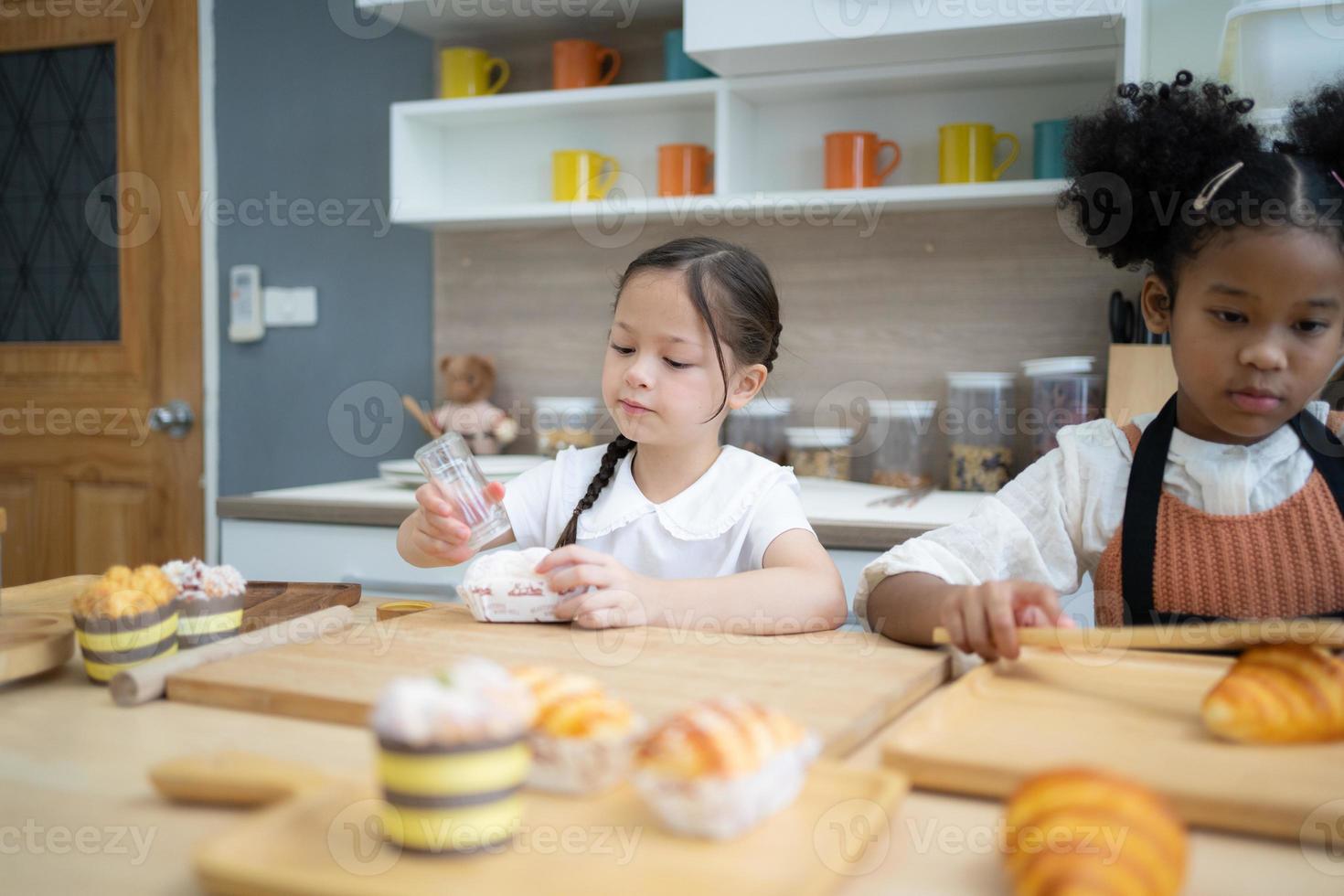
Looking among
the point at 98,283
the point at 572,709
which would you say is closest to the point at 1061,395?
the point at 572,709

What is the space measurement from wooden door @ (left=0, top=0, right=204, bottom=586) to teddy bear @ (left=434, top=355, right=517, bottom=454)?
2.58ft

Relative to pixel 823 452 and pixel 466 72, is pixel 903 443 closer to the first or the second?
pixel 823 452

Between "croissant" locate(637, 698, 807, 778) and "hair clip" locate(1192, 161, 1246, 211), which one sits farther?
"hair clip" locate(1192, 161, 1246, 211)

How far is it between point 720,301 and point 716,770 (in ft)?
2.91

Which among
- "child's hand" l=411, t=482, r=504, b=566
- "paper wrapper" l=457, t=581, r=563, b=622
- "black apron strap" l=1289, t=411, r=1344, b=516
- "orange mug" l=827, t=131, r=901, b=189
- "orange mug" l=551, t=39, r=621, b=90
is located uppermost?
"orange mug" l=551, t=39, r=621, b=90

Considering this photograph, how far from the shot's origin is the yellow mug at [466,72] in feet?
8.39

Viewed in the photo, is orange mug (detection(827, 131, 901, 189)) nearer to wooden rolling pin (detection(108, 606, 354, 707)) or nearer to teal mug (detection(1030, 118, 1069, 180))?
teal mug (detection(1030, 118, 1069, 180))

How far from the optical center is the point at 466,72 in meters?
2.56

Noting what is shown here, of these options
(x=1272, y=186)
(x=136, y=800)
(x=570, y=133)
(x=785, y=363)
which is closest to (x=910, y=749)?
(x=136, y=800)

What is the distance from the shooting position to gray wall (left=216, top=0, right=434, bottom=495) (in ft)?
9.44

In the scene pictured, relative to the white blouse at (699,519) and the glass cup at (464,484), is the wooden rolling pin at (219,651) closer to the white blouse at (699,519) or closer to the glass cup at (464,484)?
the glass cup at (464,484)

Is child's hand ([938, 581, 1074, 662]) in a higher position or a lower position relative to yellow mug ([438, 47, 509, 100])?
lower

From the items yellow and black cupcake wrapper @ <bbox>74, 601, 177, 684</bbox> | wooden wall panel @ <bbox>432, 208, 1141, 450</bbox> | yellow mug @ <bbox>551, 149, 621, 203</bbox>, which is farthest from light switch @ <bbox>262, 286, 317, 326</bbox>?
yellow and black cupcake wrapper @ <bbox>74, 601, 177, 684</bbox>

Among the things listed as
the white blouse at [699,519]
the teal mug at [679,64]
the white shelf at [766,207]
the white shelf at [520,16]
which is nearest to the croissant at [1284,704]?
the white blouse at [699,519]
